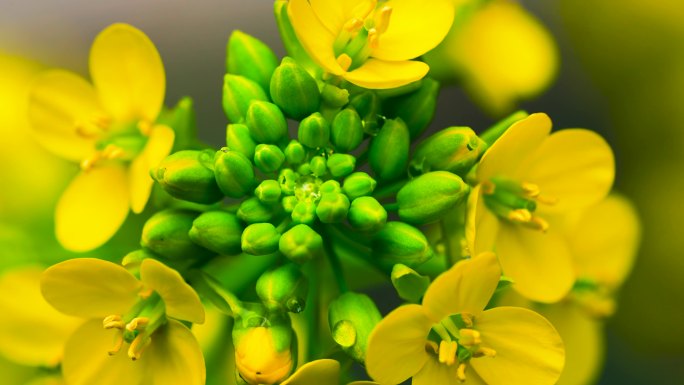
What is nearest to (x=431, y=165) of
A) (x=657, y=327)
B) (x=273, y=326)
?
(x=273, y=326)

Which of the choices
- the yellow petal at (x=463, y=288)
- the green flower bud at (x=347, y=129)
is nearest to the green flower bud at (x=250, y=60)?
the green flower bud at (x=347, y=129)

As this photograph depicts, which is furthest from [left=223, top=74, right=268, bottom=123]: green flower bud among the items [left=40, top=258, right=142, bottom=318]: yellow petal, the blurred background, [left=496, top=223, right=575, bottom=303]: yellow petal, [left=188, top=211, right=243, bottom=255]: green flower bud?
the blurred background

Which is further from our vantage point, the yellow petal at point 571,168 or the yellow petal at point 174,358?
the yellow petal at point 571,168

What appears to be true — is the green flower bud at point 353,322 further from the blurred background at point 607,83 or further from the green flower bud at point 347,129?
the blurred background at point 607,83

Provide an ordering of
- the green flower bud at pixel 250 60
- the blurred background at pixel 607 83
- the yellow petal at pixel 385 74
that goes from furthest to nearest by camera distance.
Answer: the blurred background at pixel 607 83 < the green flower bud at pixel 250 60 < the yellow petal at pixel 385 74

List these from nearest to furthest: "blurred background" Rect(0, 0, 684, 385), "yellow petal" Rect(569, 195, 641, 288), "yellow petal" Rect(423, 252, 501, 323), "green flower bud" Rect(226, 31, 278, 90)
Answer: "yellow petal" Rect(423, 252, 501, 323), "green flower bud" Rect(226, 31, 278, 90), "yellow petal" Rect(569, 195, 641, 288), "blurred background" Rect(0, 0, 684, 385)

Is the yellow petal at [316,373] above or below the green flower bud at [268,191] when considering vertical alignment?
below

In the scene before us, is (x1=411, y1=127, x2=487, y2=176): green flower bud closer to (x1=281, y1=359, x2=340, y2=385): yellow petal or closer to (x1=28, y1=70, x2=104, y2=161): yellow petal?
(x1=281, y1=359, x2=340, y2=385): yellow petal

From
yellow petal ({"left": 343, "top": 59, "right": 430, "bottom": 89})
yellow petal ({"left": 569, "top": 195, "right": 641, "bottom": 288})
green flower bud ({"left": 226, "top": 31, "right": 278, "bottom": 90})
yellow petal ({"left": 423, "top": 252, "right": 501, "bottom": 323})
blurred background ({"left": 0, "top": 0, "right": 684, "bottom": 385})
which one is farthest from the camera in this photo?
blurred background ({"left": 0, "top": 0, "right": 684, "bottom": 385})
